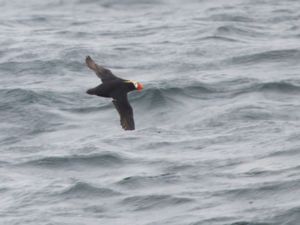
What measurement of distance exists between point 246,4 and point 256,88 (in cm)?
1022

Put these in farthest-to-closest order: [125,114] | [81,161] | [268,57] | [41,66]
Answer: [268,57]
[41,66]
[81,161]
[125,114]

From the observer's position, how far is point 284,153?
899 inches

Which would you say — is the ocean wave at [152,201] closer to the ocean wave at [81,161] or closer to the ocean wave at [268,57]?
the ocean wave at [81,161]

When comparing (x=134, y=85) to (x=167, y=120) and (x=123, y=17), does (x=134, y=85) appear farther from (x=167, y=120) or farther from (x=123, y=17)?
(x=123, y=17)

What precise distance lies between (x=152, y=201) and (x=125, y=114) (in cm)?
205

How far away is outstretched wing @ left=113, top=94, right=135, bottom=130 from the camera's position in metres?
19.4

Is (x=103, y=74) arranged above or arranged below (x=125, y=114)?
above

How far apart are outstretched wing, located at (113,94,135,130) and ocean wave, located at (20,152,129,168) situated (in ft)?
12.3

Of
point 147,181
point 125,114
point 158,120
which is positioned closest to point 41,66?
point 158,120

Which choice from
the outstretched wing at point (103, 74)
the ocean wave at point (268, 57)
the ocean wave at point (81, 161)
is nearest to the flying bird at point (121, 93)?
the outstretched wing at point (103, 74)

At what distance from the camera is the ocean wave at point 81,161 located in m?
23.3

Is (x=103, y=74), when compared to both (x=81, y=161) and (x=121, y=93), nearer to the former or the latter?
(x=121, y=93)

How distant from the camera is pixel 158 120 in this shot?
25.6m

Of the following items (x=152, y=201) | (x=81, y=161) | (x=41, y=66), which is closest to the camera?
(x=152, y=201)
